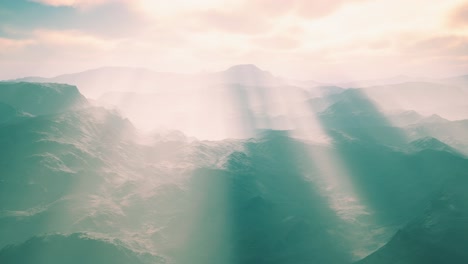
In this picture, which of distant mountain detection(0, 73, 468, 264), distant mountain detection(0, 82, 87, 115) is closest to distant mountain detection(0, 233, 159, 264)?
distant mountain detection(0, 73, 468, 264)

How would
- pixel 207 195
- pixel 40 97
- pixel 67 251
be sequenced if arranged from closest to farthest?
pixel 67 251
pixel 207 195
pixel 40 97

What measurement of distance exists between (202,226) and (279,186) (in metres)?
50.0

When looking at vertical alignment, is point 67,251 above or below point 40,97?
below

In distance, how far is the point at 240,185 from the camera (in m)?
130

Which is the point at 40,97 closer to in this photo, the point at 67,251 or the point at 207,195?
the point at 207,195

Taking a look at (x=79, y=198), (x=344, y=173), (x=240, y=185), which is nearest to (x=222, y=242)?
(x=240, y=185)

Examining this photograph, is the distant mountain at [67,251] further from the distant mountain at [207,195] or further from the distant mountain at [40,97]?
the distant mountain at [40,97]

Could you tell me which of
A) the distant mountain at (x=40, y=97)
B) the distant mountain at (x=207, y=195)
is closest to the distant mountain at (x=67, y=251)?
the distant mountain at (x=207, y=195)

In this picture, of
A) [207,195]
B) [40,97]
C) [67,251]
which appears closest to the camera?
[67,251]

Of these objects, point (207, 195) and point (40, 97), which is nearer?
point (207, 195)

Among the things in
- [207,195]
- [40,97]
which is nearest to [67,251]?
[207,195]

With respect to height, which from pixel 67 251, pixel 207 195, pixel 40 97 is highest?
pixel 40 97

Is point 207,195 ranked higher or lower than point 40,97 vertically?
lower

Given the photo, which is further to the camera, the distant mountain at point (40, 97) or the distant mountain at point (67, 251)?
the distant mountain at point (40, 97)
